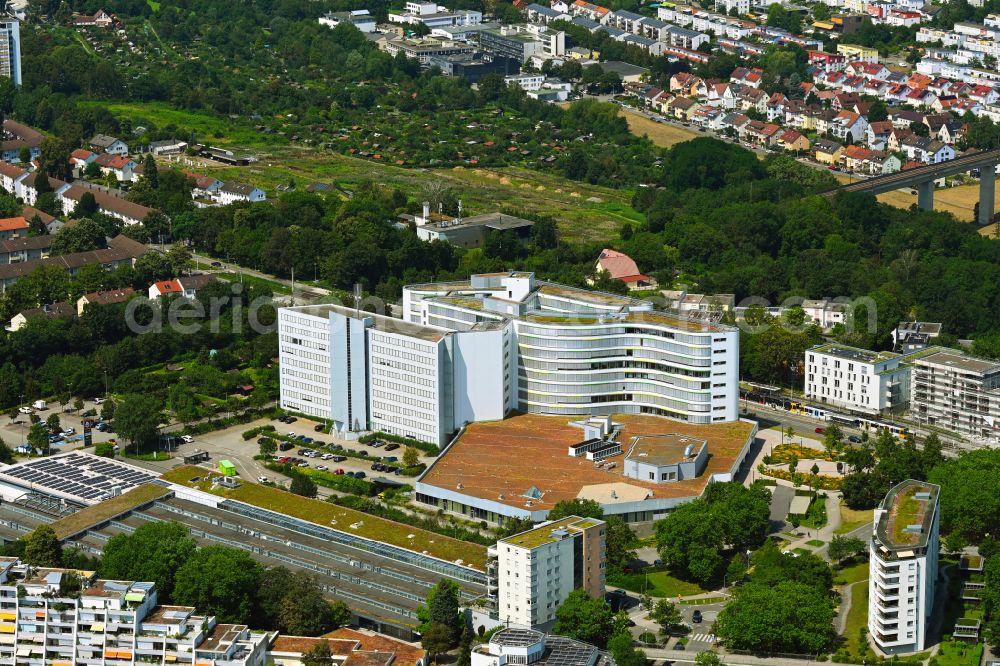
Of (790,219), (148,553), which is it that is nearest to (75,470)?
(148,553)

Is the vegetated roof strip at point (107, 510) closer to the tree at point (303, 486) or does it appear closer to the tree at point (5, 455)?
the tree at point (303, 486)

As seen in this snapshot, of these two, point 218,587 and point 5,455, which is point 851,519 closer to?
point 218,587

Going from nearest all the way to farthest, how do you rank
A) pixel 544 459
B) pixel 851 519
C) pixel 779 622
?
1. pixel 779 622
2. pixel 851 519
3. pixel 544 459

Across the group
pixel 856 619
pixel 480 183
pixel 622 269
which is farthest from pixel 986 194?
pixel 856 619

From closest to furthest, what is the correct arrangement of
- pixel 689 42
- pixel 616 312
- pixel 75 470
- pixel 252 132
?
pixel 75 470
pixel 616 312
pixel 252 132
pixel 689 42

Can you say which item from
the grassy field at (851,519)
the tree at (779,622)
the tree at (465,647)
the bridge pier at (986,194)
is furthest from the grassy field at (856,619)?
the bridge pier at (986,194)

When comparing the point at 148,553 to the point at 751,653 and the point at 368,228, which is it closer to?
the point at 751,653
